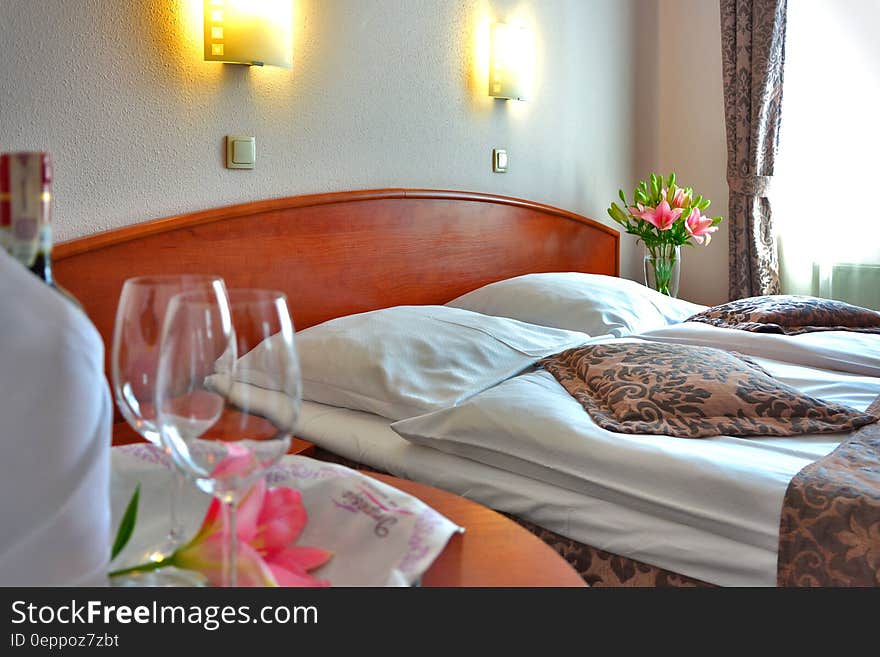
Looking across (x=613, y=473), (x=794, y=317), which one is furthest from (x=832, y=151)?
(x=613, y=473)

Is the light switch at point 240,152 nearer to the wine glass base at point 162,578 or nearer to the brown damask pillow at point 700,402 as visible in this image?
the brown damask pillow at point 700,402

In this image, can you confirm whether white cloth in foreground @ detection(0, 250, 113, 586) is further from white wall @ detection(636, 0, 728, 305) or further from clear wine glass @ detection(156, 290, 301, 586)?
white wall @ detection(636, 0, 728, 305)

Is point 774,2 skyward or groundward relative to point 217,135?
skyward

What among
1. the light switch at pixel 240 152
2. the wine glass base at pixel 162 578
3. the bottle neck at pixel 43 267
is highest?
the light switch at pixel 240 152

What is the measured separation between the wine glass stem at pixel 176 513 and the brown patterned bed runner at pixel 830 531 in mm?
833

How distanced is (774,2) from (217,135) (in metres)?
2.60

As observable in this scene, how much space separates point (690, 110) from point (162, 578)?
3792mm

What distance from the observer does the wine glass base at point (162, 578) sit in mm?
679

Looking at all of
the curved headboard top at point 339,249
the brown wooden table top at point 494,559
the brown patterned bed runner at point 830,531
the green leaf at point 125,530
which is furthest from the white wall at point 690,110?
the green leaf at point 125,530

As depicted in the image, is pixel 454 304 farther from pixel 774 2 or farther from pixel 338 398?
pixel 774 2

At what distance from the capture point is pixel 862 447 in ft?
4.58

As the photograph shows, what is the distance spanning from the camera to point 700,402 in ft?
5.02

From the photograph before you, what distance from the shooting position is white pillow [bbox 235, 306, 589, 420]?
1707 mm

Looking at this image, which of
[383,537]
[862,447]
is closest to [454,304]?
[862,447]
